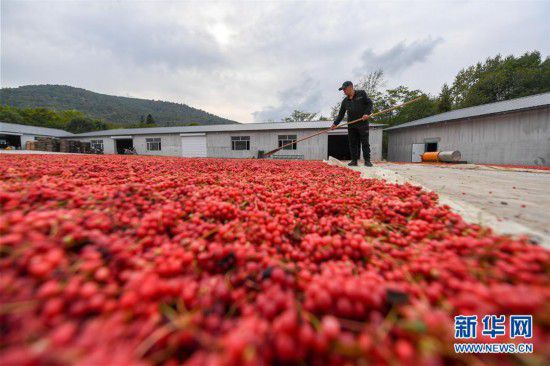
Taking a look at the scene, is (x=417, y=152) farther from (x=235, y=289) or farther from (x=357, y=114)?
(x=235, y=289)

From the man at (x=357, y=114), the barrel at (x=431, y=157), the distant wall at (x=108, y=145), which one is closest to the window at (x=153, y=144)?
the distant wall at (x=108, y=145)

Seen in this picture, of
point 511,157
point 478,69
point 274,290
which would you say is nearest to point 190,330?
point 274,290

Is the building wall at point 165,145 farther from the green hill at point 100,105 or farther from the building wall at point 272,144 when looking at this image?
the green hill at point 100,105

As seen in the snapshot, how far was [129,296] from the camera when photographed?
89cm

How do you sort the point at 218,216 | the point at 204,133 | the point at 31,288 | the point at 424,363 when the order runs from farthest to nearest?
the point at 204,133, the point at 218,216, the point at 31,288, the point at 424,363

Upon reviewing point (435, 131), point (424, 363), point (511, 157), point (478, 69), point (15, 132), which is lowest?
point (424, 363)

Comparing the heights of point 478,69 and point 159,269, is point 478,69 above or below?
above

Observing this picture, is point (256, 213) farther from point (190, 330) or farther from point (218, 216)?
point (190, 330)

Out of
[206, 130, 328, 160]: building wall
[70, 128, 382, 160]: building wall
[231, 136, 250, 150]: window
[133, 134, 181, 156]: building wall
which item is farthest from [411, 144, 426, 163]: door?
[133, 134, 181, 156]: building wall

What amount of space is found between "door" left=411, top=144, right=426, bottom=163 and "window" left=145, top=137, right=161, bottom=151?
1071 inches

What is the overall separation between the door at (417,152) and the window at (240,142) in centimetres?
1582

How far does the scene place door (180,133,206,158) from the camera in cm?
2362

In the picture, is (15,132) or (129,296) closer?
(129,296)

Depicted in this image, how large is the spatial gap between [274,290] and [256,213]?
3.52 ft
